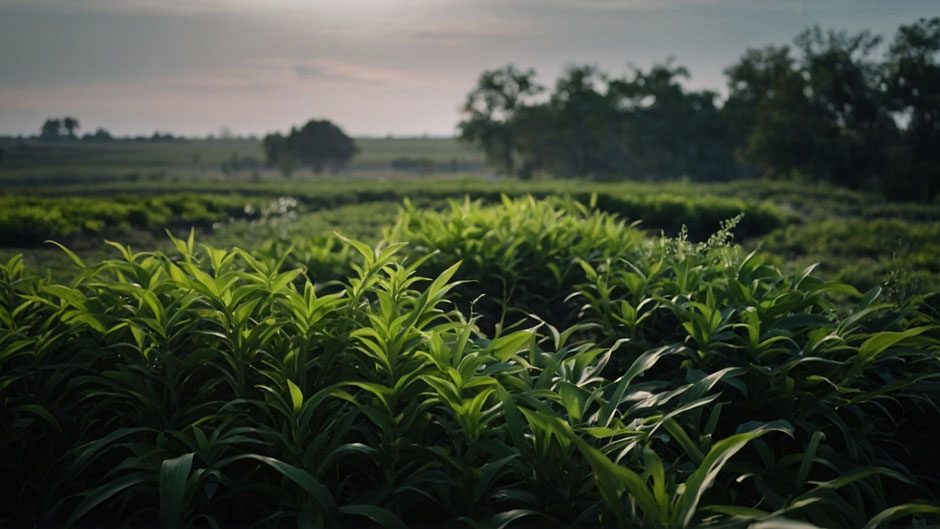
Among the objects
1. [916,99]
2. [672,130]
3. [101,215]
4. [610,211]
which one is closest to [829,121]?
[916,99]

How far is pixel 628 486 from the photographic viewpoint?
1.46 metres

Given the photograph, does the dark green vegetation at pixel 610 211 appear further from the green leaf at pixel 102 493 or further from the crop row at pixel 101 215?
the green leaf at pixel 102 493

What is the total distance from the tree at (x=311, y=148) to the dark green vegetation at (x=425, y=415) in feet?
133

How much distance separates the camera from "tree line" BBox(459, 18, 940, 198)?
76.5 ft

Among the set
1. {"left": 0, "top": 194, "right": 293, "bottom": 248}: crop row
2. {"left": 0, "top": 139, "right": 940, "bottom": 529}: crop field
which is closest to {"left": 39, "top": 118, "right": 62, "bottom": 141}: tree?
{"left": 0, "top": 194, "right": 293, "bottom": 248}: crop row

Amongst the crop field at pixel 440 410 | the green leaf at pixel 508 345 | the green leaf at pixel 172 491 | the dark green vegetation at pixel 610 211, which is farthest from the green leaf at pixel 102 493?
the dark green vegetation at pixel 610 211

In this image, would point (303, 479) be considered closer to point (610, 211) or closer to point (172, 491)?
point (172, 491)

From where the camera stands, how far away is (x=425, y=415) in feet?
6.86

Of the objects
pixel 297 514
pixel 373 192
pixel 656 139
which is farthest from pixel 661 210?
pixel 656 139

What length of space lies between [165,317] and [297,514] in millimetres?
977

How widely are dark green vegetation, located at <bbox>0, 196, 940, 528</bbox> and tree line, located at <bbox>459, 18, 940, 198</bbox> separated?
68.7ft

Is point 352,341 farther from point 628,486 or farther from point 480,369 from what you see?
point 628,486

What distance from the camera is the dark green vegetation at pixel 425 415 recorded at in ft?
5.90

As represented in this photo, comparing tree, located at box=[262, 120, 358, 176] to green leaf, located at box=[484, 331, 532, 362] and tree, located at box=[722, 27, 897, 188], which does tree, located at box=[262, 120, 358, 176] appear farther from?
green leaf, located at box=[484, 331, 532, 362]
